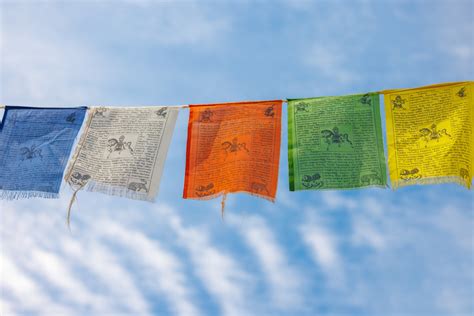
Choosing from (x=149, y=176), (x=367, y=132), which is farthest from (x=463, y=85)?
(x=149, y=176)

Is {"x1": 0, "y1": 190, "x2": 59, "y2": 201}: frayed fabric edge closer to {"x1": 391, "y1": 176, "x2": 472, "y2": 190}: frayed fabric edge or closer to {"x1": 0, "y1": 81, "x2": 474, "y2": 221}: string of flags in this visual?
{"x1": 0, "y1": 81, "x2": 474, "y2": 221}: string of flags

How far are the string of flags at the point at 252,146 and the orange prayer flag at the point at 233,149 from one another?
0.01 m

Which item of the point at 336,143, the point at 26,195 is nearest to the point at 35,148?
the point at 26,195

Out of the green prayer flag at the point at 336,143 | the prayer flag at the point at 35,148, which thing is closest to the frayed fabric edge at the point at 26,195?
the prayer flag at the point at 35,148

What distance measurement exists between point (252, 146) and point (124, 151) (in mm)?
1556

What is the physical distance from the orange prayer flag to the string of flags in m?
0.01

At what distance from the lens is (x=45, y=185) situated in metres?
7.35

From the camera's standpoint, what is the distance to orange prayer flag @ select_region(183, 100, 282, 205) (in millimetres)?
7000

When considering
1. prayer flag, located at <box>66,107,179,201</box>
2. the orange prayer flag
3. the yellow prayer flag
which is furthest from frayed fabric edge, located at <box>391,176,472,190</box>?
prayer flag, located at <box>66,107,179,201</box>

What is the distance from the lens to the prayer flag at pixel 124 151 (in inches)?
282

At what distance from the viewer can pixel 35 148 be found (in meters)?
7.69

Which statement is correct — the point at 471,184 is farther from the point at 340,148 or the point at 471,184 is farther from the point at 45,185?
the point at 45,185

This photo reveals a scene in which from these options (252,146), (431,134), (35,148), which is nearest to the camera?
(431,134)

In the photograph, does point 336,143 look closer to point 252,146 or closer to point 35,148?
point 252,146
